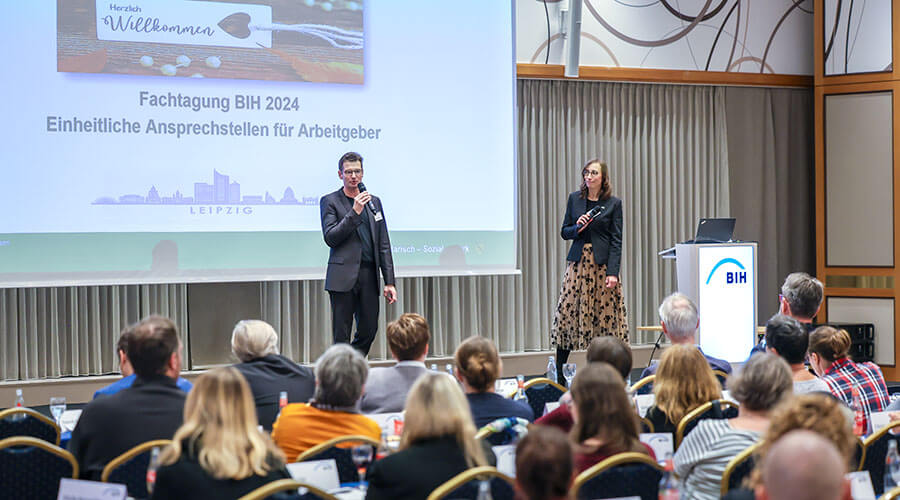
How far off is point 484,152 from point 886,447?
Answer: 457 centimetres

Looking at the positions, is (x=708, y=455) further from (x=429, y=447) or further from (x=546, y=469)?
(x=546, y=469)

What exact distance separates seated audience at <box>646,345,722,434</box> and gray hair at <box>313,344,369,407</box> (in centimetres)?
107

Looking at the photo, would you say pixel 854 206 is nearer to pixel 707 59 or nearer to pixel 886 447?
pixel 707 59

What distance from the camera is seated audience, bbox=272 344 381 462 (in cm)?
301

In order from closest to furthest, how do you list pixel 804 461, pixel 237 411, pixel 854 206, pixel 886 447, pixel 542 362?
Result: pixel 804 461 < pixel 237 411 < pixel 886 447 < pixel 542 362 < pixel 854 206

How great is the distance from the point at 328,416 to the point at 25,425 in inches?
47.9

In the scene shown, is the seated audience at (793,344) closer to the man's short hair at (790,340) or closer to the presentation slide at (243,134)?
the man's short hair at (790,340)

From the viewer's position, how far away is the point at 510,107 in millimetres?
7438

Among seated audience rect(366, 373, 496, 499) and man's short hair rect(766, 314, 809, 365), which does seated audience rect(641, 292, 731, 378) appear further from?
seated audience rect(366, 373, 496, 499)

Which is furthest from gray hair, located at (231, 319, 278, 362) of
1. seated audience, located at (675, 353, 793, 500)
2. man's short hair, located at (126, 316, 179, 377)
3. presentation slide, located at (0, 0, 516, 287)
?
presentation slide, located at (0, 0, 516, 287)

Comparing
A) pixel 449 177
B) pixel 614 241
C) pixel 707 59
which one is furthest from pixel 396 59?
pixel 707 59

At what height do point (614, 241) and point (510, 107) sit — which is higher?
point (510, 107)

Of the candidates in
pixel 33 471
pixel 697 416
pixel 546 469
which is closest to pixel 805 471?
pixel 546 469

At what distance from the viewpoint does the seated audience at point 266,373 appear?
11.8ft
